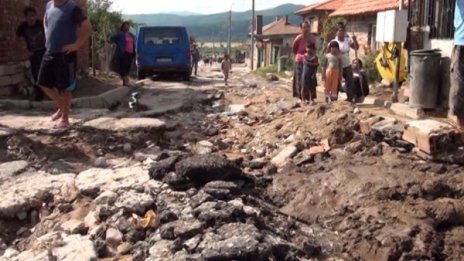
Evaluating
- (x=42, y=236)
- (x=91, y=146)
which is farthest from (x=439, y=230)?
(x=91, y=146)

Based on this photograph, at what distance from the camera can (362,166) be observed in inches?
220

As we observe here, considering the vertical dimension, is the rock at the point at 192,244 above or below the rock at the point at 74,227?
above

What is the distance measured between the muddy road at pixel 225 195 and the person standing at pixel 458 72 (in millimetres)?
928

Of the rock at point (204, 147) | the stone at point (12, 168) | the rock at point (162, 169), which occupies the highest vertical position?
the rock at point (162, 169)

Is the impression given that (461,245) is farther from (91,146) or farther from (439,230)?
(91,146)

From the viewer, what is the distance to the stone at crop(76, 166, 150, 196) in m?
5.03

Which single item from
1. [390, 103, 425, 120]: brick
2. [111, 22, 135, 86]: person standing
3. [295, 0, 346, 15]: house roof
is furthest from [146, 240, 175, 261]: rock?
[295, 0, 346, 15]: house roof

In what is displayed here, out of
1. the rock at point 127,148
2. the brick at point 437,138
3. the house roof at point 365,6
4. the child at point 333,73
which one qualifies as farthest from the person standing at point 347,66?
the house roof at point 365,6

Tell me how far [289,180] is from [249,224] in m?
1.37

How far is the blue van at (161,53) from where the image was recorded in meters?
16.7

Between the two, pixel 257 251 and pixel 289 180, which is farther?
pixel 289 180

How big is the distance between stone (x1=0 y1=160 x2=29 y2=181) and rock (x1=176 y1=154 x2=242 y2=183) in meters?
1.53

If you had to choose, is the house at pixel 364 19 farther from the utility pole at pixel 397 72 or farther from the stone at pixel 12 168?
the stone at pixel 12 168

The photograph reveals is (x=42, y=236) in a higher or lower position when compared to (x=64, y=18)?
lower
